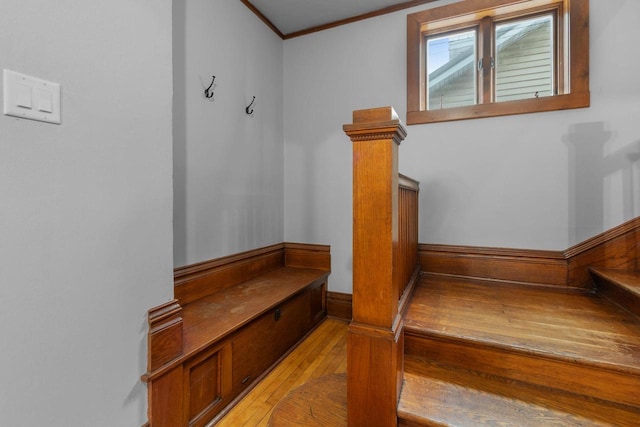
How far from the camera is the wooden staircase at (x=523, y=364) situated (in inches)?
40.6

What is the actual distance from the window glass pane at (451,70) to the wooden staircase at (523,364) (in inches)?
62.4

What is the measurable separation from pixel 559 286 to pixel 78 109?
8.80 ft

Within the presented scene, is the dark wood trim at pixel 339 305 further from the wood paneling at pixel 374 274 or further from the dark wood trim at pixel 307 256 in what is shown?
the wood paneling at pixel 374 274

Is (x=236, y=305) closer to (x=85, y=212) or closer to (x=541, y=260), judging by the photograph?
(x=85, y=212)

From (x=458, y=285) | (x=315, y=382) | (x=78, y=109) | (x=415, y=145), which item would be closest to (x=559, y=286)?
(x=458, y=285)

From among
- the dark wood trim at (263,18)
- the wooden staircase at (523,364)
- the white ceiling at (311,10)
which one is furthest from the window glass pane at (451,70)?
the wooden staircase at (523,364)

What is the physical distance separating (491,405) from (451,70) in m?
2.31

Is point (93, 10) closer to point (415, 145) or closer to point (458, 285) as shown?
point (415, 145)

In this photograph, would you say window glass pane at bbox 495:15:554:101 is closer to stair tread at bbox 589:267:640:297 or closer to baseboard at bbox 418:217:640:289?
baseboard at bbox 418:217:640:289

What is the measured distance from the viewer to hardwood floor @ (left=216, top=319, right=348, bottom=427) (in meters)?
1.48

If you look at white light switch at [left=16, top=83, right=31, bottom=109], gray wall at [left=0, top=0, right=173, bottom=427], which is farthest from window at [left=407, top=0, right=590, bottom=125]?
white light switch at [left=16, top=83, right=31, bottom=109]

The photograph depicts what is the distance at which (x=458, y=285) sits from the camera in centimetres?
195

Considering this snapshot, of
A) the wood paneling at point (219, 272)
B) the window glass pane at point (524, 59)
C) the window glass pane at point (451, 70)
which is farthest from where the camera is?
the window glass pane at point (451, 70)

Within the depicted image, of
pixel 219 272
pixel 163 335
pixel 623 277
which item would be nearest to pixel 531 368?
pixel 623 277
